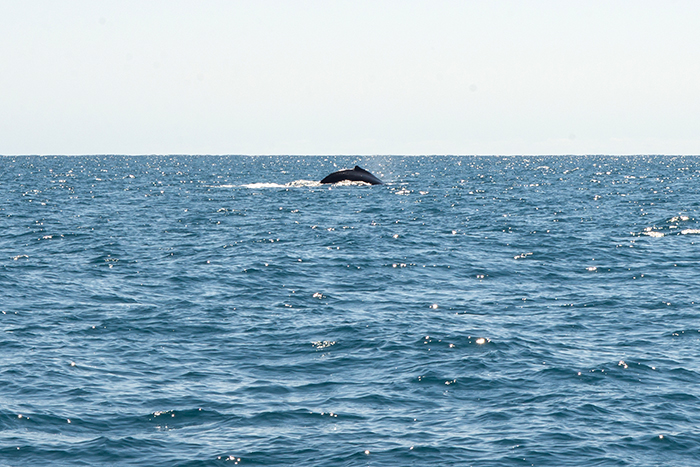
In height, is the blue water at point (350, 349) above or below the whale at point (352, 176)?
below

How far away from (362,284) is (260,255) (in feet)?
27.4

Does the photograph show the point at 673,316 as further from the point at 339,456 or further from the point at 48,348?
the point at 48,348

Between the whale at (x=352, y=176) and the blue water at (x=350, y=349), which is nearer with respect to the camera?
the blue water at (x=350, y=349)

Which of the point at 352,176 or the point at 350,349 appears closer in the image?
the point at 350,349

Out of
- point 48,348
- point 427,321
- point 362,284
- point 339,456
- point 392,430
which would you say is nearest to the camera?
point 339,456

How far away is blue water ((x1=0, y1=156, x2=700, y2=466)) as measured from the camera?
A: 1416 centimetres

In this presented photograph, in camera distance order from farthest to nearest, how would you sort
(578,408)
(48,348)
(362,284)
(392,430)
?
(362,284), (48,348), (578,408), (392,430)

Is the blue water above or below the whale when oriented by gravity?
below

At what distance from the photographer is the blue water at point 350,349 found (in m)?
14.2

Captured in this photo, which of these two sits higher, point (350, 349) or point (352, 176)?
point (352, 176)

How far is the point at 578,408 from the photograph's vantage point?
1590 cm

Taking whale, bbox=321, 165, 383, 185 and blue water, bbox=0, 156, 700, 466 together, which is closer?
blue water, bbox=0, 156, 700, 466

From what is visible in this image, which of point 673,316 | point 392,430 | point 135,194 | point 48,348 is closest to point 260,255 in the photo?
point 48,348

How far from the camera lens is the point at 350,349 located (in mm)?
20391
